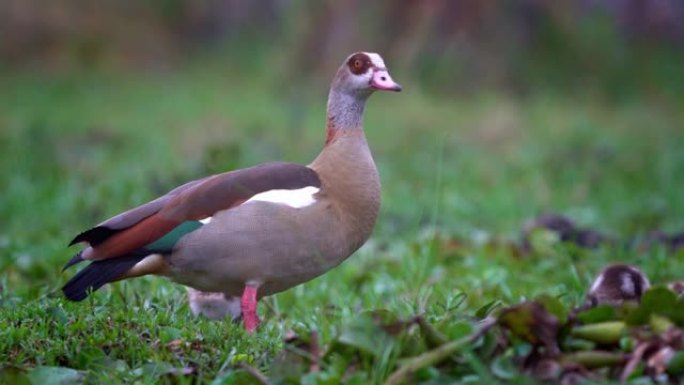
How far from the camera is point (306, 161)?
10906mm

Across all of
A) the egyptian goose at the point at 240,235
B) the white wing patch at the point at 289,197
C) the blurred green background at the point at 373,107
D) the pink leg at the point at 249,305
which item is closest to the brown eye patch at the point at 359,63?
the egyptian goose at the point at 240,235

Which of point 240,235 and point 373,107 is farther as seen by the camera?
point 373,107

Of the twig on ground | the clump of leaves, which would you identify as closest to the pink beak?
the clump of leaves

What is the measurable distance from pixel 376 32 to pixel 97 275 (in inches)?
411

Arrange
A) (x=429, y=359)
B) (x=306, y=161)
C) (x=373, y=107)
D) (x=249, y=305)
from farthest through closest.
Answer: (x=373, y=107) → (x=306, y=161) → (x=249, y=305) → (x=429, y=359)

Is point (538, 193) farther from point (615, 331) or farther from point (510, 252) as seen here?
point (615, 331)

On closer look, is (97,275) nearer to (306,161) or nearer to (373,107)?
(306,161)

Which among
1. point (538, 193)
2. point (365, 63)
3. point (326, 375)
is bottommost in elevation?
point (538, 193)

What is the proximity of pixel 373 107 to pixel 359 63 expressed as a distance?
32.5ft

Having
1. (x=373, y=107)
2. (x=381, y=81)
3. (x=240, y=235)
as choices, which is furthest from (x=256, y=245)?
(x=373, y=107)

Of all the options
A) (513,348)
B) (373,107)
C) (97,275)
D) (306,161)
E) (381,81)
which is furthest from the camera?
(373,107)

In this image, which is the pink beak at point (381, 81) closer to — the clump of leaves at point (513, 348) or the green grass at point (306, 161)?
the green grass at point (306, 161)

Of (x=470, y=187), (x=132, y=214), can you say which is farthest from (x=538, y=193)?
(x=132, y=214)

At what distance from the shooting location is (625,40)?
50.8 feet
